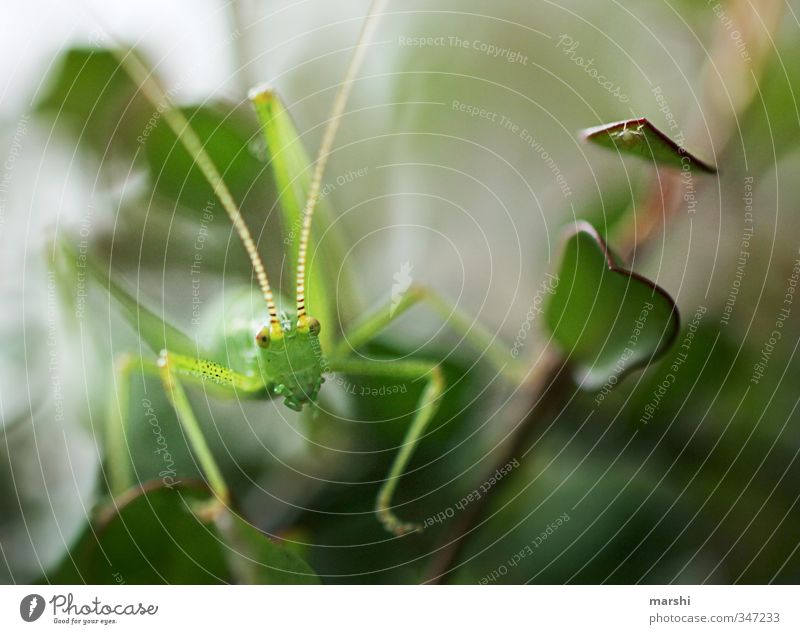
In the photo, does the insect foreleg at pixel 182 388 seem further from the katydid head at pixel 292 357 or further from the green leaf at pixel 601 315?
the green leaf at pixel 601 315

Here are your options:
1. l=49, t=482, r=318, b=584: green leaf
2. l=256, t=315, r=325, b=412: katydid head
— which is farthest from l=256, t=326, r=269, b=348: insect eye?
l=49, t=482, r=318, b=584: green leaf

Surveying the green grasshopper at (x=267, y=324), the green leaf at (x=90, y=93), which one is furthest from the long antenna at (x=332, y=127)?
the green leaf at (x=90, y=93)

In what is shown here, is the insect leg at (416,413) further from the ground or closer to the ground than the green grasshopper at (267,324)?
closer to the ground

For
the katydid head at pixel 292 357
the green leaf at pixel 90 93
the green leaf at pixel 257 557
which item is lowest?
the green leaf at pixel 257 557

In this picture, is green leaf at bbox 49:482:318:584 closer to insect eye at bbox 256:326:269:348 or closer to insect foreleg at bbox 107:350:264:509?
insect foreleg at bbox 107:350:264:509

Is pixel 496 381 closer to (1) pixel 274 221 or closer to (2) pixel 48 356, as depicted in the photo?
(1) pixel 274 221

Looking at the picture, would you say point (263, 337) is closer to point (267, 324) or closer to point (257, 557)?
point (267, 324)

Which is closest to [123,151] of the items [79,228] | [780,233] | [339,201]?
[79,228]

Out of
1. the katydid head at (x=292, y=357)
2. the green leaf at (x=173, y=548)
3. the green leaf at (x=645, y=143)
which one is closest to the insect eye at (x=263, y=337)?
the katydid head at (x=292, y=357)
